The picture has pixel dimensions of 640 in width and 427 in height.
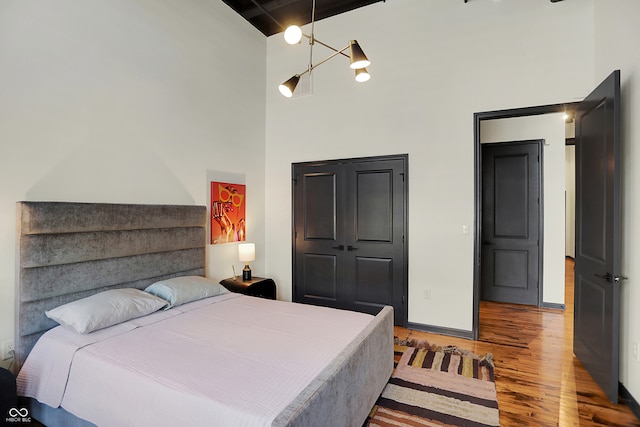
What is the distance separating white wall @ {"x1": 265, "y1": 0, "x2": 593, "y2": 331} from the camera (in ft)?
10.2

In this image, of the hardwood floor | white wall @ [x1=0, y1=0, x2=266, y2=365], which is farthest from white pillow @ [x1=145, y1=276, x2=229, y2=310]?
the hardwood floor

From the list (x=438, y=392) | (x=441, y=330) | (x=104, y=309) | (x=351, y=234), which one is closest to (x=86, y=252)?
(x=104, y=309)

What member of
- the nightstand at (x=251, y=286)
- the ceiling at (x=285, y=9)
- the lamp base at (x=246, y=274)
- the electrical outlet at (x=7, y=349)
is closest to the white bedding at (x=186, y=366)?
the electrical outlet at (x=7, y=349)

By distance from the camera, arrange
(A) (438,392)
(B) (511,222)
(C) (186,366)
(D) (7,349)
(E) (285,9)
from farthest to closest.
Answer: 1. (B) (511,222)
2. (E) (285,9)
3. (A) (438,392)
4. (D) (7,349)
5. (C) (186,366)

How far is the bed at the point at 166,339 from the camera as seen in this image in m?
1.46

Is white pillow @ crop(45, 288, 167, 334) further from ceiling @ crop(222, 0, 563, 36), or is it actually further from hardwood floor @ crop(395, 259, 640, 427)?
ceiling @ crop(222, 0, 563, 36)

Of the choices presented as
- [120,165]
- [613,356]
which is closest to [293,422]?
[613,356]

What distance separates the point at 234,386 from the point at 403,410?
1283 mm

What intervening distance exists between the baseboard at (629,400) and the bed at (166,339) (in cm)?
156

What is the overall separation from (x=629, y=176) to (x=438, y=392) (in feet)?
6.70

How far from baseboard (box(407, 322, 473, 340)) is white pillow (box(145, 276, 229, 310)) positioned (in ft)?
7.33

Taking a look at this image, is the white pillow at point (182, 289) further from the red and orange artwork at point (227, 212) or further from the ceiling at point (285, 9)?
the ceiling at point (285, 9)

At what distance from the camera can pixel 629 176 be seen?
7.36ft

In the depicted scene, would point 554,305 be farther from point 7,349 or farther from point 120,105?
point 7,349
